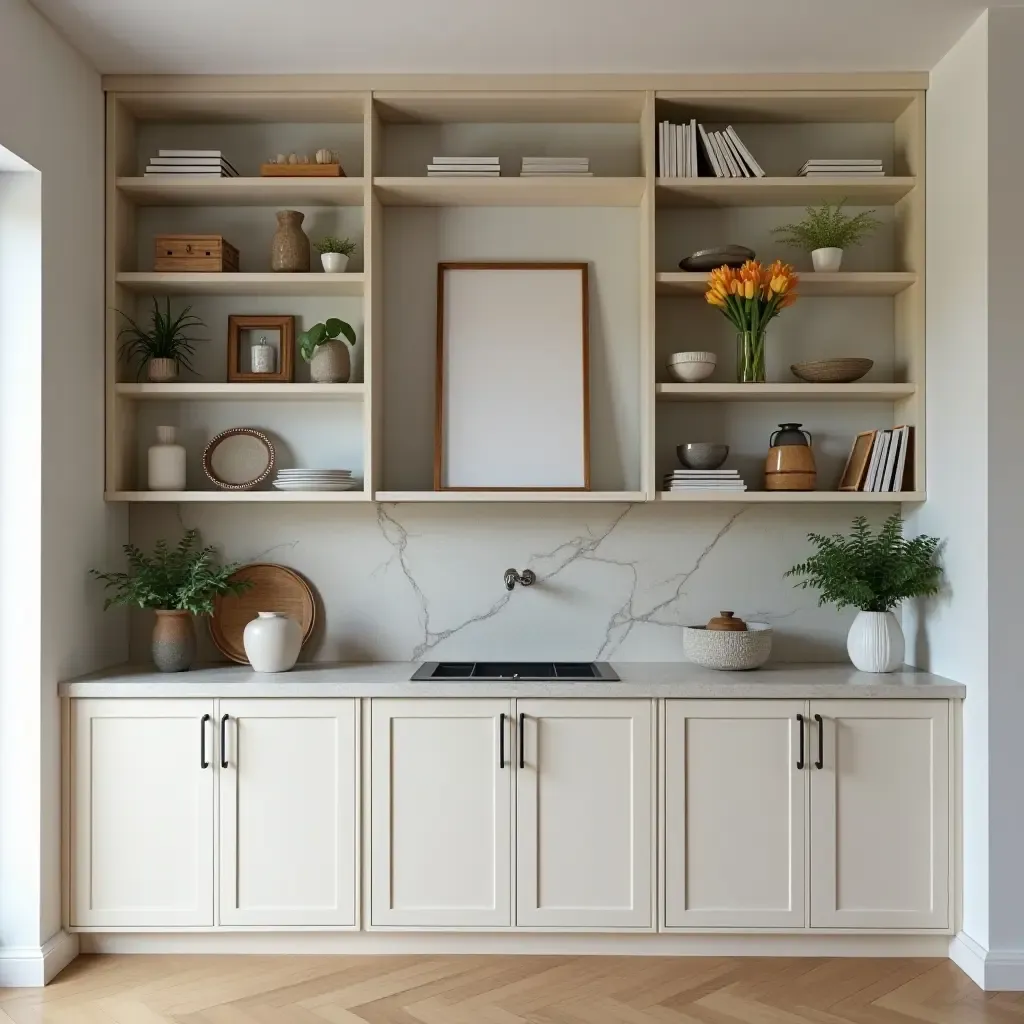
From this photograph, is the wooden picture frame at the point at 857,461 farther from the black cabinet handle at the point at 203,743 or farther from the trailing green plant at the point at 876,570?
the black cabinet handle at the point at 203,743

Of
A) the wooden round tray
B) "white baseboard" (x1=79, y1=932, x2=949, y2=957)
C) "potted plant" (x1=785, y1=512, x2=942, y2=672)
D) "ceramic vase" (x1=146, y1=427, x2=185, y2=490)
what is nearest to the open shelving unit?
"ceramic vase" (x1=146, y1=427, x2=185, y2=490)

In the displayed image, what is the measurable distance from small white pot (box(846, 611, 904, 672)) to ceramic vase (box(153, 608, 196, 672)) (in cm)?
212

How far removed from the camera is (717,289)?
3211 millimetres

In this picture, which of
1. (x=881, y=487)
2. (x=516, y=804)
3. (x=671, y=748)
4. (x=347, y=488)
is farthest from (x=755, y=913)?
(x=347, y=488)

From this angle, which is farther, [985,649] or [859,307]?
[859,307]

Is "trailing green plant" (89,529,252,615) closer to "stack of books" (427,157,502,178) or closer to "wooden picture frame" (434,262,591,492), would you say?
"wooden picture frame" (434,262,591,492)

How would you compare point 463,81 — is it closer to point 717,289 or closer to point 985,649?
point 717,289

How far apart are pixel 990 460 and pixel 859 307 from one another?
888 millimetres

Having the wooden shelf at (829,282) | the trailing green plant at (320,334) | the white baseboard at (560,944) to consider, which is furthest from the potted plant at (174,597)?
the wooden shelf at (829,282)

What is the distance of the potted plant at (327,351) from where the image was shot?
332cm

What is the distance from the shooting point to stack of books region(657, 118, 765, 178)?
3311 millimetres

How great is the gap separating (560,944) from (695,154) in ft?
8.20

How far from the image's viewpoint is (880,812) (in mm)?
3031

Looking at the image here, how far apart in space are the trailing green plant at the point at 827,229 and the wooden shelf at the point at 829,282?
11cm
